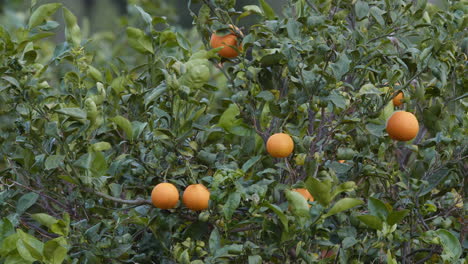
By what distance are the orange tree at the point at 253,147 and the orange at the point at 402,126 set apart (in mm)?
46

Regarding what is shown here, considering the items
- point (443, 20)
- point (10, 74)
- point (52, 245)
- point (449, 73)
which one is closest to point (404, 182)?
point (449, 73)

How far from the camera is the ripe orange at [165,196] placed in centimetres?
155

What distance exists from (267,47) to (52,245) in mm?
701

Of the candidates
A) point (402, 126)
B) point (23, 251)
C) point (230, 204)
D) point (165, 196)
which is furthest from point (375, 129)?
point (23, 251)

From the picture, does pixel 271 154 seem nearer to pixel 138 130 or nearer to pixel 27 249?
pixel 138 130

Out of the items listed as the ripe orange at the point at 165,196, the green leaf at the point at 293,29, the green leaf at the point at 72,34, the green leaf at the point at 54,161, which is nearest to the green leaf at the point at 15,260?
the green leaf at the point at 54,161

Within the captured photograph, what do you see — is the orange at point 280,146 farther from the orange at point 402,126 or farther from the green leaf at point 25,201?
the green leaf at point 25,201

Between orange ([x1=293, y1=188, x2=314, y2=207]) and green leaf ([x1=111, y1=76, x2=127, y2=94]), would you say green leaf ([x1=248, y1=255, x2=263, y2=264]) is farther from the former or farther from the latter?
green leaf ([x1=111, y1=76, x2=127, y2=94])

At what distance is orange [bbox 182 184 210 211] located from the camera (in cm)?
156

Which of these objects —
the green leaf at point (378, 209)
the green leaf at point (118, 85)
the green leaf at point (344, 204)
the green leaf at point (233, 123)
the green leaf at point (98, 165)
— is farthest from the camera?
the green leaf at point (118, 85)

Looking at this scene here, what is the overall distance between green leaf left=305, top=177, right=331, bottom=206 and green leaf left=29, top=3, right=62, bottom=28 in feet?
2.87

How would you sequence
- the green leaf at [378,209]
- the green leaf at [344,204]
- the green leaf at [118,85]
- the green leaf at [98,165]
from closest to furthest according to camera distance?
the green leaf at [344,204]
the green leaf at [378,209]
the green leaf at [98,165]
the green leaf at [118,85]

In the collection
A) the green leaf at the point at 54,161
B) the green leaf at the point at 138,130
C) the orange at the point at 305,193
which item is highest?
the green leaf at the point at 138,130

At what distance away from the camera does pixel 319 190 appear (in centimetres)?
149
